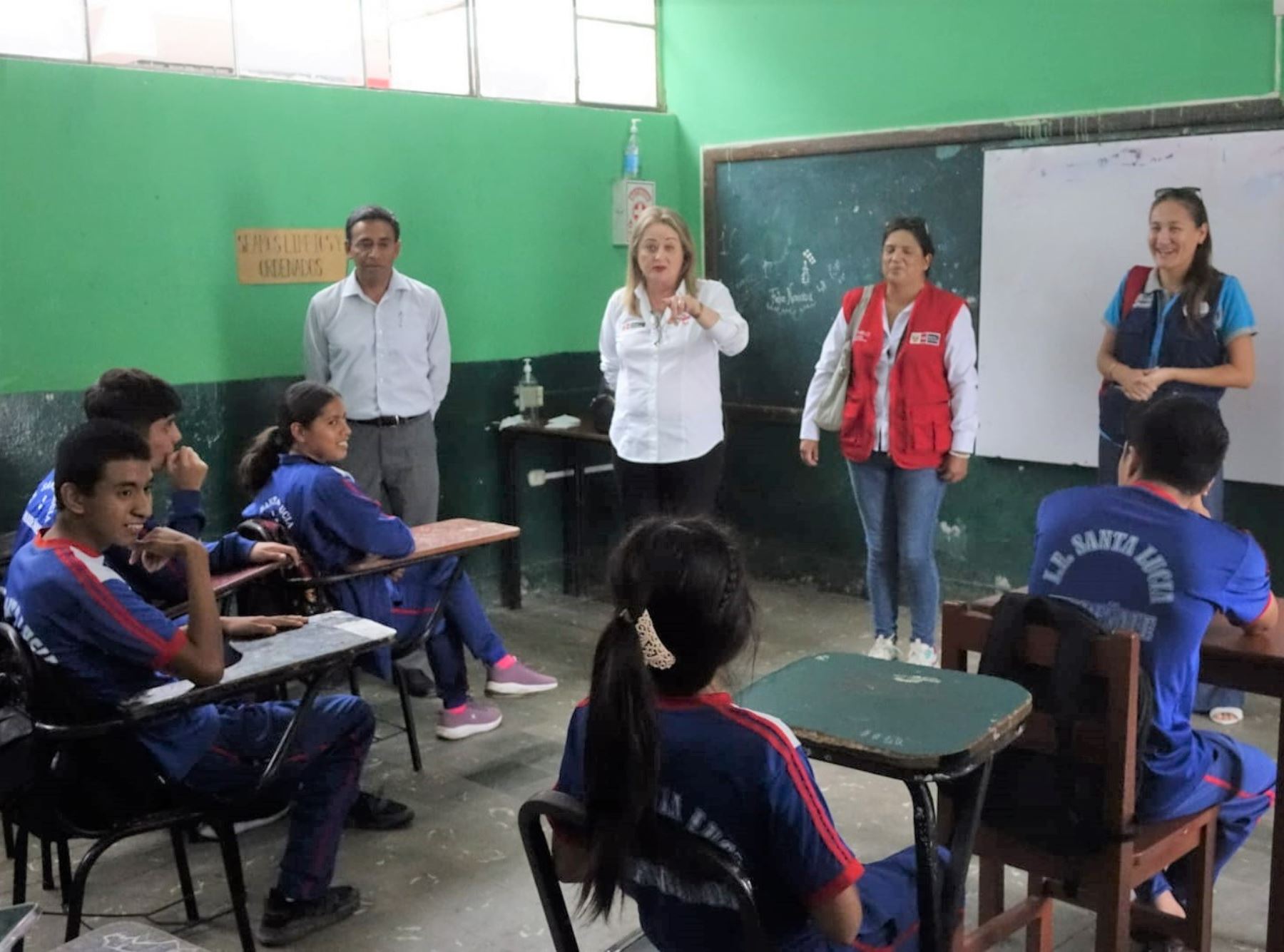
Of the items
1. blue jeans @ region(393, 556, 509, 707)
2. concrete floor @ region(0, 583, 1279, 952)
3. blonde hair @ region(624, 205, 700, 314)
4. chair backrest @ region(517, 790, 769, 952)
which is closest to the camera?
chair backrest @ region(517, 790, 769, 952)

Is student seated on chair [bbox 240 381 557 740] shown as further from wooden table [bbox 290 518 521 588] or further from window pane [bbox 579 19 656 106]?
window pane [bbox 579 19 656 106]

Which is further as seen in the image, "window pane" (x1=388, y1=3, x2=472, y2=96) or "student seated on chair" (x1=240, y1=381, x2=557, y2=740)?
"window pane" (x1=388, y1=3, x2=472, y2=96)

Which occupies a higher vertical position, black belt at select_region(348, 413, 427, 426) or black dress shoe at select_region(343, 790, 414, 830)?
black belt at select_region(348, 413, 427, 426)

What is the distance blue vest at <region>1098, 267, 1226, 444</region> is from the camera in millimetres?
3596

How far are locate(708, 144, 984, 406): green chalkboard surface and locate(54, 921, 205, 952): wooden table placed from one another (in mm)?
3873

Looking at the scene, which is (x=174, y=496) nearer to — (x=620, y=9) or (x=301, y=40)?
(x=301, y=40)

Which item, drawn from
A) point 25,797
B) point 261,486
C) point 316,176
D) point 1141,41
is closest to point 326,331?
point 316,176

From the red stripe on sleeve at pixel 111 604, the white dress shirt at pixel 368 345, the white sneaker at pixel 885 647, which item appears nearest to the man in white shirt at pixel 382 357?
the white dress shirt at pixel 368 345

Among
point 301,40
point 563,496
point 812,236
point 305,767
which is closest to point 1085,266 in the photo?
point 812,236

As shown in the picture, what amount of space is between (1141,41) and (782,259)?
162cm

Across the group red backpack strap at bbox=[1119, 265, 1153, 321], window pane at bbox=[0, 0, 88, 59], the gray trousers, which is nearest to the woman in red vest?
red backpack strap at bbox=[1119, 265, 1153, 321]

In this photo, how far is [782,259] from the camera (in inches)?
208

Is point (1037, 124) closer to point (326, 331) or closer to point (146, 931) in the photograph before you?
point (326, 331)

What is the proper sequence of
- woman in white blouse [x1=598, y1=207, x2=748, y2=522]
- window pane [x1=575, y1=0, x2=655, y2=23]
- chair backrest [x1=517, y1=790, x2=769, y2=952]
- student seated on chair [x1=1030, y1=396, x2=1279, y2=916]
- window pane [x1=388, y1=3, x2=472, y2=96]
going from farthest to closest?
window pane [x1=575, y1=0, x2=655, y2=23]
window pane [x1=388, y1=3, x2=472, y2=96]
woman in white blouse [x1=598, y1=207, x2=748, y2=522]
student seated on chair [x1=1030, y1=396, x2=1279, y2=916]
chair backrest [x1=517, y1=790, x2=769, y2=952]
